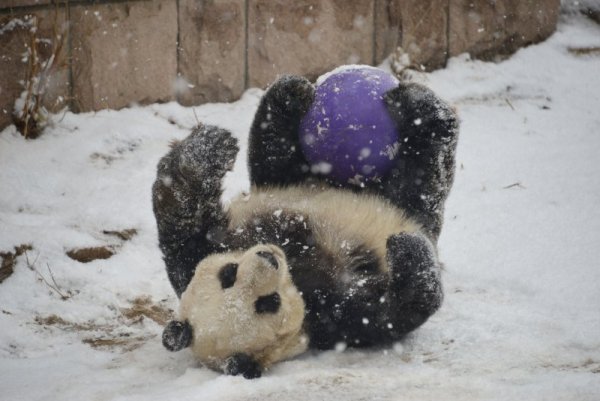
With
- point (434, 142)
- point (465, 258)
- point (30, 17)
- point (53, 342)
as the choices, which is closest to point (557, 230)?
point (465, 258)

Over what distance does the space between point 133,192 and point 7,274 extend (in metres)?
1.02

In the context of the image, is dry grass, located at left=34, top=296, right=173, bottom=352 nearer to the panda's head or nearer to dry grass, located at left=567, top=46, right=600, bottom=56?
the panda's head

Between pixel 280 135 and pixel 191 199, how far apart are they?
709 millimetres

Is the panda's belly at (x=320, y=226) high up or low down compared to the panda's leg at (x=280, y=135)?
down

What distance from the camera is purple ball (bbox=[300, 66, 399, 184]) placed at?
387 centimetres

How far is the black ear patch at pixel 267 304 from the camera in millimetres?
3234

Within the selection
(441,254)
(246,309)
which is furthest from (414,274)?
(441,254)

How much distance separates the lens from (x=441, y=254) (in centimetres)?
478

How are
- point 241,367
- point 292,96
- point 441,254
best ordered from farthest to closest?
1. point 441,254
2. point 292,96
3. point 241,367

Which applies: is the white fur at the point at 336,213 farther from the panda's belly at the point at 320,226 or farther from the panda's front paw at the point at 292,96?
the panda's front paw at the point at 292,96

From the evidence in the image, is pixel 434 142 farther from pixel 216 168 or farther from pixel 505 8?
pixel 505 8

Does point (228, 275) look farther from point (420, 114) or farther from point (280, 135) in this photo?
point (420, 114)

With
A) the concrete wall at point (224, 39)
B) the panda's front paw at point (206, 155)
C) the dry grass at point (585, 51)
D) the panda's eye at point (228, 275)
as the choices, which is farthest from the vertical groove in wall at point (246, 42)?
the panda's eye at point (228, 275)

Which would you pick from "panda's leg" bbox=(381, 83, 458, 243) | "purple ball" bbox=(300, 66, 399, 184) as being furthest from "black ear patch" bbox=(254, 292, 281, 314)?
"panda's leg" bbox=(381, 83, 458, 243)
